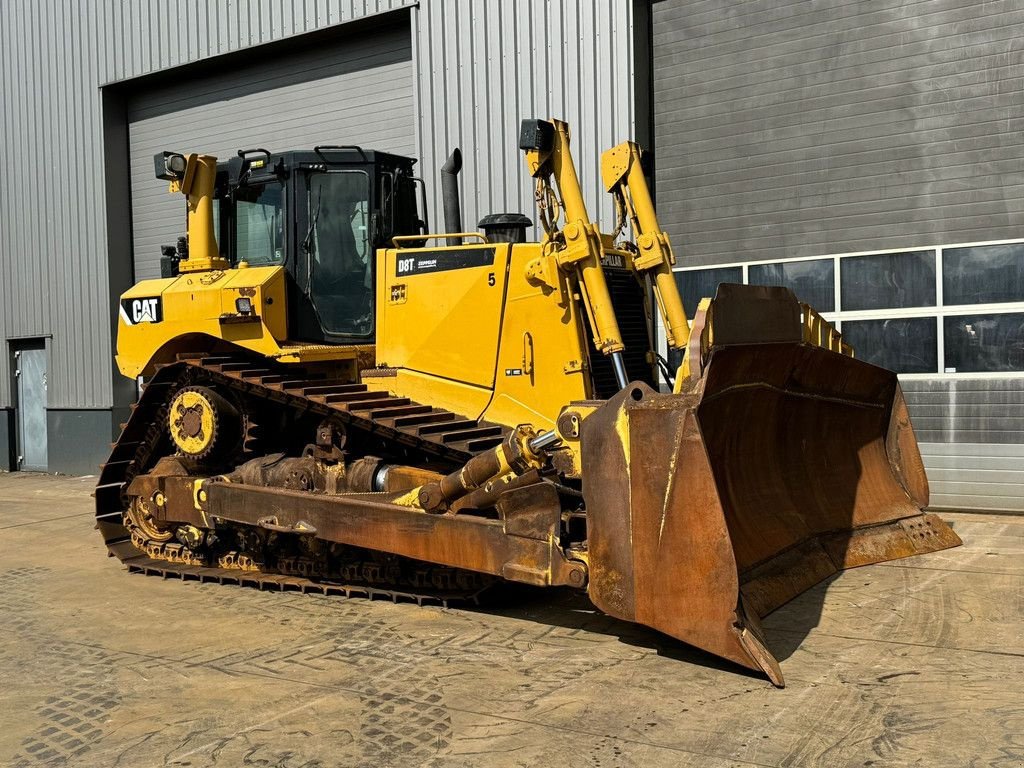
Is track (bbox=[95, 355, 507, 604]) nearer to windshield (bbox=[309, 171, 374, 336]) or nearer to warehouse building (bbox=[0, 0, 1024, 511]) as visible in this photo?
windshield (bbox=[309, 171, 374, 336])

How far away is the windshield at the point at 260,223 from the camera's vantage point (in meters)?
7.27

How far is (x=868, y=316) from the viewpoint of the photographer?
9.65 m

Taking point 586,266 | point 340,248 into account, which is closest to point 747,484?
point 586,266

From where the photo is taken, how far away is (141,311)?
301 inches

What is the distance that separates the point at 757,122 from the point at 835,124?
792 mm

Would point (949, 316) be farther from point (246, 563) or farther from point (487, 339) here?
point (246, 563)

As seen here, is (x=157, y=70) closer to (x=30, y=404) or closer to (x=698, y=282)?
(x=30, y=404)

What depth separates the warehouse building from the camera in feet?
29.9

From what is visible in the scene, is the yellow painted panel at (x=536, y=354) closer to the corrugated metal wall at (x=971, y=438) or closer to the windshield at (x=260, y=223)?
the windshield at (x=260, y=223)

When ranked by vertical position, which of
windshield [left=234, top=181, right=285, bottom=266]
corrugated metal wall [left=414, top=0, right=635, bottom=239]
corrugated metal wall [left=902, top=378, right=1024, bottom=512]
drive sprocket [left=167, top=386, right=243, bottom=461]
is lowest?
corrugated metal wall [left=902, top=378, right=1024, bottom=512]

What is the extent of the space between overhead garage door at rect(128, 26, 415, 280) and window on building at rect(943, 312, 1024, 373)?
6680 millimetres

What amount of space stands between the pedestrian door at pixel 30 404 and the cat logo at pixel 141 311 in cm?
890

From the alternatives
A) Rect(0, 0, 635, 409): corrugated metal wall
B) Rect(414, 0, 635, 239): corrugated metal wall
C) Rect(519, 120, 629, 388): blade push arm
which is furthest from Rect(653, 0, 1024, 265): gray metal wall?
Rect(519, 120, 629, 388): blade push arm

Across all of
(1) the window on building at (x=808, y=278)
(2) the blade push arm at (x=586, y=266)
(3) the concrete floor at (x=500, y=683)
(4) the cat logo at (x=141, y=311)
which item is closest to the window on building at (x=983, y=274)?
(1) the window on building at (x=808, y=278)
